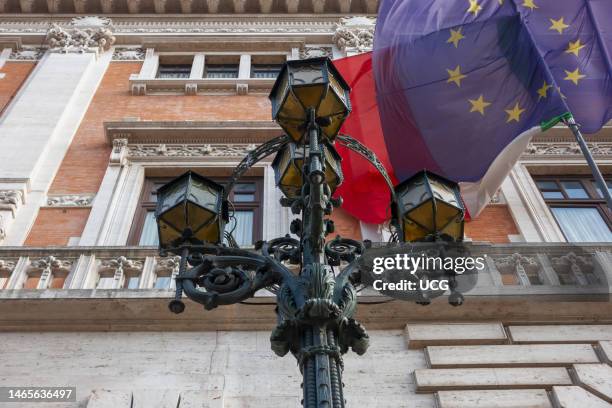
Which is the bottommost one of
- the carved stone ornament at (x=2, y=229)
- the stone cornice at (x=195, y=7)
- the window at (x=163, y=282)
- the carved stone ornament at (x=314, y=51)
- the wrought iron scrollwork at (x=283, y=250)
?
the wrought iron scrollwork at (x=283, y=250)

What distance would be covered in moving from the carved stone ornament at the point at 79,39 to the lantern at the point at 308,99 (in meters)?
12.3

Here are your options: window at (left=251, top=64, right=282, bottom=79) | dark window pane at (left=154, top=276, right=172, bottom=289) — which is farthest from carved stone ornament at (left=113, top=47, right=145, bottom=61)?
dark window pane at (left=154, top=276, right=172, bottom=289)

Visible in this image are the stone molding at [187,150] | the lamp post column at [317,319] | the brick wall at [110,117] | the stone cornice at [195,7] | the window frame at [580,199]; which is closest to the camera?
the lamp post column at [317,319]

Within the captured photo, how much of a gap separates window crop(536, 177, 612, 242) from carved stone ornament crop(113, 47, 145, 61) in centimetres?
1005

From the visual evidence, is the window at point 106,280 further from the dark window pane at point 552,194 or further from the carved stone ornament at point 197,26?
the carved stone ornament at point 197,26

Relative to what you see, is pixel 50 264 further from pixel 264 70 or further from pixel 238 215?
pixel 264 70

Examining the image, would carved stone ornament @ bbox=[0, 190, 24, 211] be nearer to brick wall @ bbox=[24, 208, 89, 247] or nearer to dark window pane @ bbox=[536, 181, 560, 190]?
brick wall @ bbox=[24, 208, 89, 247]

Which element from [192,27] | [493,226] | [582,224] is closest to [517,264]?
[493,226]

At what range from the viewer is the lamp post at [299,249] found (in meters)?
4.10

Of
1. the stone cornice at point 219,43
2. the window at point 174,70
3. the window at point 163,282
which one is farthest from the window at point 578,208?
the window at point 174,70

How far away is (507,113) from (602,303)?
3111 mm

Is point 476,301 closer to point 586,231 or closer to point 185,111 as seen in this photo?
point 586,231

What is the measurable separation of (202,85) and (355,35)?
422 centimetres

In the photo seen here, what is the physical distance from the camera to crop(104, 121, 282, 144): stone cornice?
1227 centimetres
